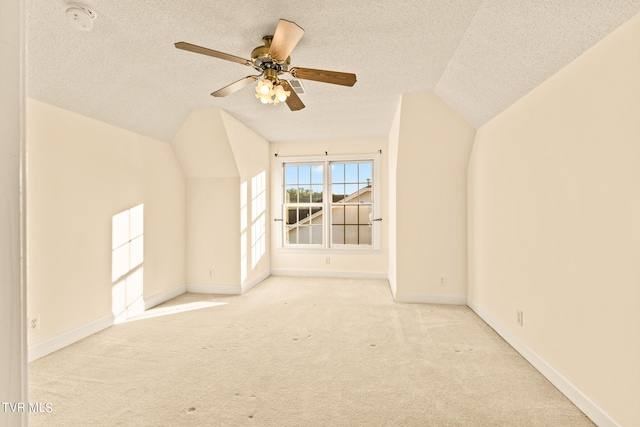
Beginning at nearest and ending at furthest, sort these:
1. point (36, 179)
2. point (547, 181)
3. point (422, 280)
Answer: point (547, 181) → point (36, 179) → point (422, 280)

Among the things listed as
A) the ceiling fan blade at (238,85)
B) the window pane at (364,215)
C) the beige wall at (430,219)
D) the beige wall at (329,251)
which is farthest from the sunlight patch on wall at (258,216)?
the ceiling fan blade at (238,85)

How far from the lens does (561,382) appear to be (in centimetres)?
206

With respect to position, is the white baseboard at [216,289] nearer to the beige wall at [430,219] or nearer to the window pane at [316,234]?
the window pane at [316,234]

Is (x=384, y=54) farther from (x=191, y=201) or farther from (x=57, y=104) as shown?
(x=191, y=201)

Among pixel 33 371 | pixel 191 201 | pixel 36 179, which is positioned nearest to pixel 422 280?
pixel 191 201

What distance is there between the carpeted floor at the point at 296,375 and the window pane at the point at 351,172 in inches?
108

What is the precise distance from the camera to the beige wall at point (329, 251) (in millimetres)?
5430

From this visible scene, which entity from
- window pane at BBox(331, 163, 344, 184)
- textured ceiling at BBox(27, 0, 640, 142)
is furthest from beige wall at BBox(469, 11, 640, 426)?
window pane at BBox(331, 163, 344, 184)

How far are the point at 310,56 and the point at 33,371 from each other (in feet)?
11.2

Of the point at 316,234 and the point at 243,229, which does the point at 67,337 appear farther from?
the point at 316,234

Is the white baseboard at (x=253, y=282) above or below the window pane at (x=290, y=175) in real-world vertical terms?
below

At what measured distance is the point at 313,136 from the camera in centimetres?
528

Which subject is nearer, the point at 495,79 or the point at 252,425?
the point at 252,425

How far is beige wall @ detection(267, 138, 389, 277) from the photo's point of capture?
5.43 metres
